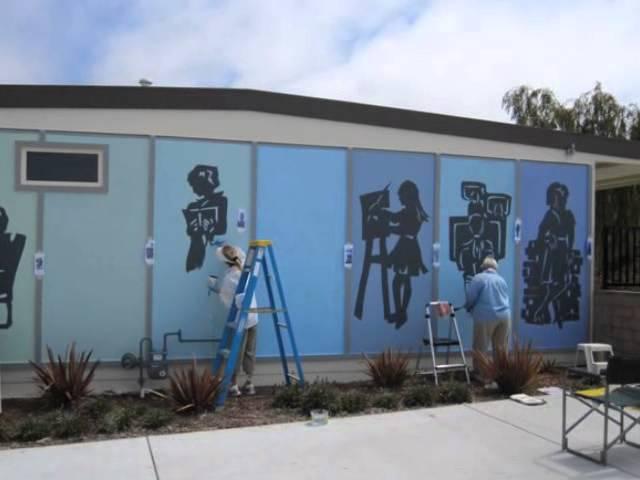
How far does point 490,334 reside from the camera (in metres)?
8.90

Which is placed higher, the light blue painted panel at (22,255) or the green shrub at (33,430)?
the light blue painted panel at (22,255)

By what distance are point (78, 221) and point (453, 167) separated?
4.96m

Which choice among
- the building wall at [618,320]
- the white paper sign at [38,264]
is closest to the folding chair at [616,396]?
the building wall at [618,320]

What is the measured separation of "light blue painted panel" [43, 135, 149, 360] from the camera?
309 inches

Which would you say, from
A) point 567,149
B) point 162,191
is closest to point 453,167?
point 567,149

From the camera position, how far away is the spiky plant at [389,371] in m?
8.30

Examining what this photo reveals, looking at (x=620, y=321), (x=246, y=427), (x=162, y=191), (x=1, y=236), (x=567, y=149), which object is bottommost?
(x=246, y=427)

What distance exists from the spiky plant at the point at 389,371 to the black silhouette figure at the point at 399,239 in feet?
2.53

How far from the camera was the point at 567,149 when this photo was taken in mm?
10156

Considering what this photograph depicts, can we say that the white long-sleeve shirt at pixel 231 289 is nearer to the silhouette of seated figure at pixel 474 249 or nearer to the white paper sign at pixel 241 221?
the white paper sign at pixel 241 221

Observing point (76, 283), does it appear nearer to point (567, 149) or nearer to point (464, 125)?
point (464, 125)

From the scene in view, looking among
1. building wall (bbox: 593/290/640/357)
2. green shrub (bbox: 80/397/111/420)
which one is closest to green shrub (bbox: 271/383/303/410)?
green shrub (bbox: 80/397/111/420)

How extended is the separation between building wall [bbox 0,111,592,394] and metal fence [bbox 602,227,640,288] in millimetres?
2242

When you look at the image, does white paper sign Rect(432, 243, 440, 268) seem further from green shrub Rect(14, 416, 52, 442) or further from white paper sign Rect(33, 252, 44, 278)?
green shrub Rect(14, 416, 52, 442)
